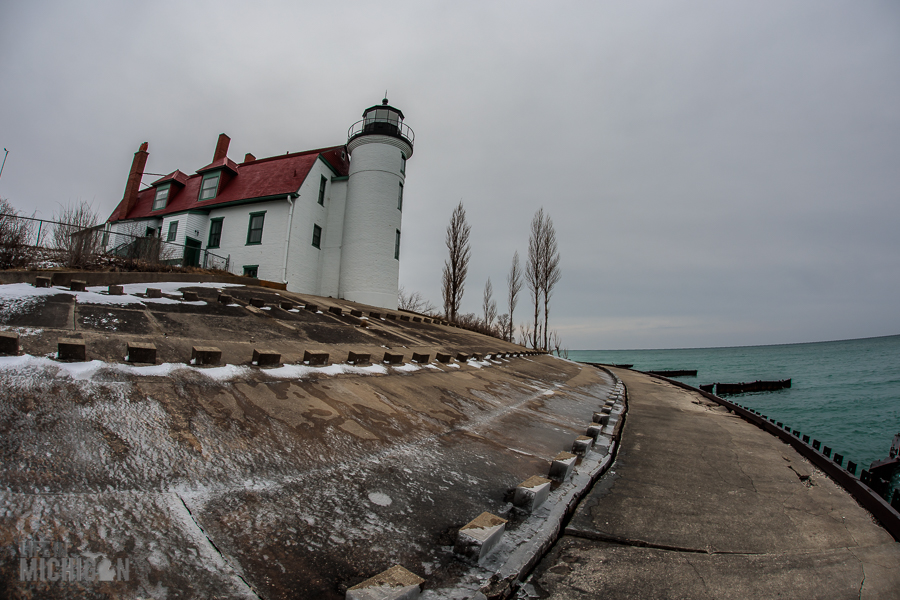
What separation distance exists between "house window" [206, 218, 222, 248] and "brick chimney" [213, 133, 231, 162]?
5229 mm

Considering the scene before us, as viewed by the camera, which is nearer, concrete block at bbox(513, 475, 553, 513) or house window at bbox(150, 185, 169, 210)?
concrete block at bbox(513, 475, 553, 513)

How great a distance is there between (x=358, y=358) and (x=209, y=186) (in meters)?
20.9

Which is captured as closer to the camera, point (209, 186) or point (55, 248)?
point (55, 248)

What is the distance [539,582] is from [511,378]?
241 inches

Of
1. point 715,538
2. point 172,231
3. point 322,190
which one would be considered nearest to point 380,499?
point 715,538

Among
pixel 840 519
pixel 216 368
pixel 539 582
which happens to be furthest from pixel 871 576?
pixel 216 368

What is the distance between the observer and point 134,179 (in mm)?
23672

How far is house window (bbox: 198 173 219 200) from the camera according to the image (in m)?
20.9

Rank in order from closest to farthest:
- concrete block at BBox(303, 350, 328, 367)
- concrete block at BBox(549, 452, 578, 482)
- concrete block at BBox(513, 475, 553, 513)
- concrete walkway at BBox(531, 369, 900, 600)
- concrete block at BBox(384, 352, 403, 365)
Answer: concrete walkway at BBox(531, 369, 900, 600), concrete block at BBox(513, 475, 553, 513), concrete block at BBox(549, 452, 578, 482), concrete block at BBox(303, 350, 328, 367), concrete block at BBox(384, 352, 403, 365)

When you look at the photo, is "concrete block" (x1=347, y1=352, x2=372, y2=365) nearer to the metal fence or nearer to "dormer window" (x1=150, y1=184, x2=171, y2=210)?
the metal fence

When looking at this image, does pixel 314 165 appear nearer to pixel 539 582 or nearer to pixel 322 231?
pixel 322 231

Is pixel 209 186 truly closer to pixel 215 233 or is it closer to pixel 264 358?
pixel 215 233

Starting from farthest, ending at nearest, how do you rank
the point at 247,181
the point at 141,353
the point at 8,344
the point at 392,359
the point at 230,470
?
1. the point at 247,181
2. the point at 392,359
3. the point at 141,353
4. the point at 8,344
5. the point at 230,470

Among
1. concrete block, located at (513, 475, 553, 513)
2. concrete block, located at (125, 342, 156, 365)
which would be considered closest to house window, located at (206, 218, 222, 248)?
concrete block, located at (125, 342, 156, 365)
